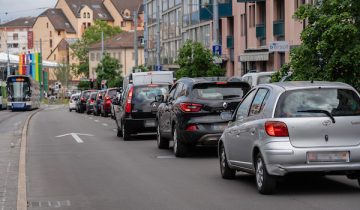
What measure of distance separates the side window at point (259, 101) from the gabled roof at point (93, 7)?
566ft

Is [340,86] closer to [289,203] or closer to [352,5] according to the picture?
[289,203]

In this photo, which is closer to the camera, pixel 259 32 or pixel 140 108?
pixel 140 108

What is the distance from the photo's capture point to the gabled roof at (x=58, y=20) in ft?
611

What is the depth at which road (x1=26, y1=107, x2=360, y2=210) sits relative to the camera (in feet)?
35.5

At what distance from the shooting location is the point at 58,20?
187m

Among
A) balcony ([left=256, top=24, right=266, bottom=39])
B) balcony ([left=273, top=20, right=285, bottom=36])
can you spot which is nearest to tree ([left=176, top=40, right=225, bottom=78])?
balcony ([left=273, top=20, right=285, bottom=36])

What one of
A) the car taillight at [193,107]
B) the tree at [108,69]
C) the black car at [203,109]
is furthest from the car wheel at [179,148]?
the tree at [108,69]

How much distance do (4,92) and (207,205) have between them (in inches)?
3099

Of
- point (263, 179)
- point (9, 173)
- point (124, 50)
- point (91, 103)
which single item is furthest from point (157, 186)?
point (124, 50)

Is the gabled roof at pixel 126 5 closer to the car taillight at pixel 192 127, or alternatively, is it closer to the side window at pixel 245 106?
the car taillight at pixel 192 127

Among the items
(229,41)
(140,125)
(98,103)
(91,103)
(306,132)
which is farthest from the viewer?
(229,41)

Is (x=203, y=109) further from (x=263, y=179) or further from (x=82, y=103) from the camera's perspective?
(x=82, y=103)

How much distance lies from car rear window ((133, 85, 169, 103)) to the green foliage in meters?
6.66

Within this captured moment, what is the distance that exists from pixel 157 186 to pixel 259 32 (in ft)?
131
